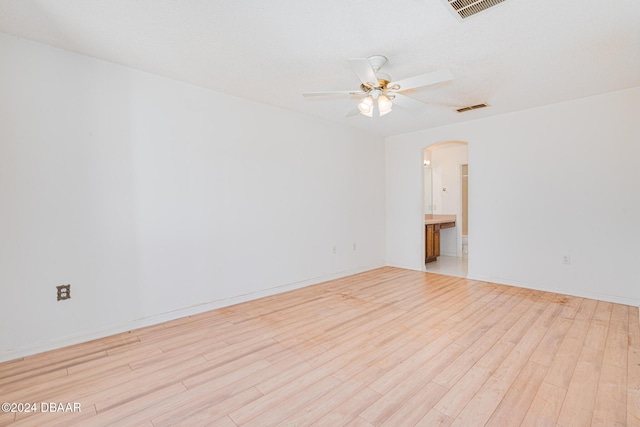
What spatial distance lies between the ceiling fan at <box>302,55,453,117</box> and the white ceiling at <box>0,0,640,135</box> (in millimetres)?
159

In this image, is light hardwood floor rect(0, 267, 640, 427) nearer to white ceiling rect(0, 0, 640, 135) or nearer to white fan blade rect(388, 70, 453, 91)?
white fan blade rect(388, 70, 453, 91)

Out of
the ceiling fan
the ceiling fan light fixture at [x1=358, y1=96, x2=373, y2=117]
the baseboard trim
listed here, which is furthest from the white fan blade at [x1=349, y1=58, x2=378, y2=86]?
the baseboard trim

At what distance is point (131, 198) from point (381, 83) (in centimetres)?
256

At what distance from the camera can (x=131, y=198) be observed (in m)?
2.85

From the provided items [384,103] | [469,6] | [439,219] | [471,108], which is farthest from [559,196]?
[469,6]

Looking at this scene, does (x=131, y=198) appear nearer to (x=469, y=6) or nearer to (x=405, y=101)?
(x=405, y=101)

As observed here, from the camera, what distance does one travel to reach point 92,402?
71.0 inches

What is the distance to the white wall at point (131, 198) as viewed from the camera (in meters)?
2.36

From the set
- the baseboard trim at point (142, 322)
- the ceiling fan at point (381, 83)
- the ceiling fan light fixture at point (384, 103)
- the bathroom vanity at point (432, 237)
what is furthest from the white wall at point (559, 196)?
the baseboard trim at point (142, 322)

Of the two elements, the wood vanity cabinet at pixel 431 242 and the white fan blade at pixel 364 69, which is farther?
the wood vanity cabinet at pixel 431 242

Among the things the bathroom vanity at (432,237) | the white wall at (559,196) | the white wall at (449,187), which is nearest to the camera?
the white wall at (559,196)

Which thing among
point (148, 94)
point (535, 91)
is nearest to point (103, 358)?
point (148, 94)

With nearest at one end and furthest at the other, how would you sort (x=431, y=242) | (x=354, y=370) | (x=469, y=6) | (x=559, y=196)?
(x=469, y=6), (x=354, y=370), (x=559, y=196), (x=431, y=242)

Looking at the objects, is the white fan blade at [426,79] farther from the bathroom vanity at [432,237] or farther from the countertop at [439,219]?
the countertop at [439,219]
